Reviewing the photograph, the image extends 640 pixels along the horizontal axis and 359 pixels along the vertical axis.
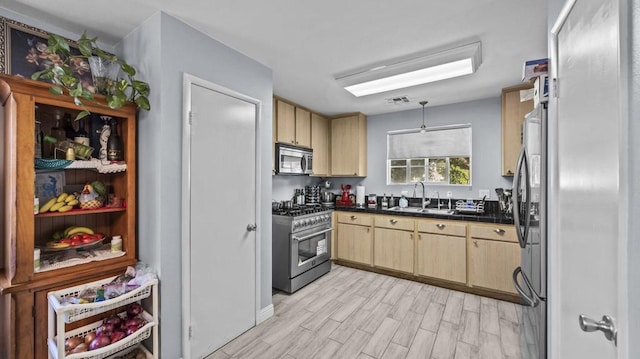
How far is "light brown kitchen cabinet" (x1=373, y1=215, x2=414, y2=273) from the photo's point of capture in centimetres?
343

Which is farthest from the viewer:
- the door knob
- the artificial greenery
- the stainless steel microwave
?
the stainless steel microwave

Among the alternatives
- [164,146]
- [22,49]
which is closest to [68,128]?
[22,49]

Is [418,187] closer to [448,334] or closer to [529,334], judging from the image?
[448,334]

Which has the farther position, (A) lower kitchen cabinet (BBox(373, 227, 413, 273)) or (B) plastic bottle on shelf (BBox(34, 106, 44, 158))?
(A) lower kitchen cabinet (BBox(373, 227, 413, 273))

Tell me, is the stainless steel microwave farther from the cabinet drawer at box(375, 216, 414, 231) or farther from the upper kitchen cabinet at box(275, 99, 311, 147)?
the cabinet drawer at box(375, 216, 414, 231)

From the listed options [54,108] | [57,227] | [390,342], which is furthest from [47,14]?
[390,342]

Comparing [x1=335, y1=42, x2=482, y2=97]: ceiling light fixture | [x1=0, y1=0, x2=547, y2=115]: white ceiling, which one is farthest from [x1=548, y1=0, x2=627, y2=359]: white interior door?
[x1=335, y1=42, x2=482, y2=97]: ceiling light fixture

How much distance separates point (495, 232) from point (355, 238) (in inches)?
68.3

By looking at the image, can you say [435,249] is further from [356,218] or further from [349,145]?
[349,145]

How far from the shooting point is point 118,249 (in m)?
1.85

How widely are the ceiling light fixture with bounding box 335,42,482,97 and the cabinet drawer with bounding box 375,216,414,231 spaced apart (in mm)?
1690

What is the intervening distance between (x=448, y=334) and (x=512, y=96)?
9.01 feet

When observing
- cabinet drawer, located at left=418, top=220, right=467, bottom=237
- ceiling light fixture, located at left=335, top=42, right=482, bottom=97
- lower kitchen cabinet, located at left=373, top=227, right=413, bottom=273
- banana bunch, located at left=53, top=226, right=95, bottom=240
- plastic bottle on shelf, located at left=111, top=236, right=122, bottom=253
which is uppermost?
ceiling light fixture, located at left=335, top=42, right=482, bottom=97

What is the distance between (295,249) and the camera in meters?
3.07
